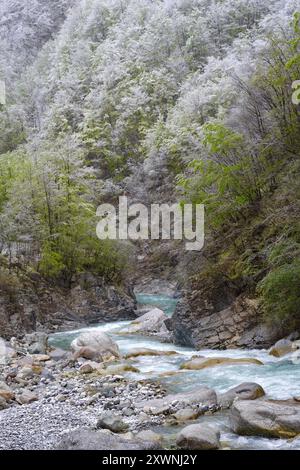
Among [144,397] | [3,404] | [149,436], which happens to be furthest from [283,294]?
[3,404]

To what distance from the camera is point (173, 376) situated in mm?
12695

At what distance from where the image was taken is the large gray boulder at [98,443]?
7.07m

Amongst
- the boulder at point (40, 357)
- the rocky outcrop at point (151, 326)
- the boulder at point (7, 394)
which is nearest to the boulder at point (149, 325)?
the rocky outcrop at point (151, 326)

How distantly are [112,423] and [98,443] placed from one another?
1.57 meters

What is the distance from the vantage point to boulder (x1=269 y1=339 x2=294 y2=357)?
531 inches

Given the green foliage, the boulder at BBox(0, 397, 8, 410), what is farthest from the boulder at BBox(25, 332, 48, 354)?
the green foliage

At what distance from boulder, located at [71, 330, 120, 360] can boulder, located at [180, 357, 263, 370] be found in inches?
119

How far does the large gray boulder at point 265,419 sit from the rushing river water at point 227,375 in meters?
0.13

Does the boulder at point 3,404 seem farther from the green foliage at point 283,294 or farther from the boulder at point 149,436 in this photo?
the green foliage at point 283,294

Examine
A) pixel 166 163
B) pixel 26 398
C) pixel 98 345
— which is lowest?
pixel 98 345

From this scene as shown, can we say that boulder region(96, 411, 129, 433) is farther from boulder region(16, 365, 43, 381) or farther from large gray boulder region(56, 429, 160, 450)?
boulder region(16, 365, 43, 381)

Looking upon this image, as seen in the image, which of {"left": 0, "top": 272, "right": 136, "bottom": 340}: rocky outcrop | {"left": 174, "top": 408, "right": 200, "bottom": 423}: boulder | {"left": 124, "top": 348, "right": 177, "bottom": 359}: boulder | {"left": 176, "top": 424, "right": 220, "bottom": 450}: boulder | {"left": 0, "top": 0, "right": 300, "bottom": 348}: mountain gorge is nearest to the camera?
{"left": 176, "top": 424, "right": 220, "bottom": 450}: boulder

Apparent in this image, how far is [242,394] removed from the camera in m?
9.86

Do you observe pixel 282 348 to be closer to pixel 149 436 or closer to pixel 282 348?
pixel 282 348
